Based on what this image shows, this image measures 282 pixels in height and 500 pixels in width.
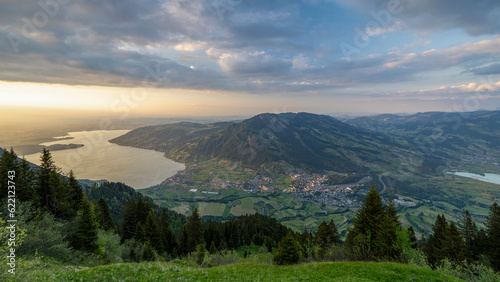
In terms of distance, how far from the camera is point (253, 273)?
62.5 ft

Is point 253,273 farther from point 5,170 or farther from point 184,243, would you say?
point 5,170

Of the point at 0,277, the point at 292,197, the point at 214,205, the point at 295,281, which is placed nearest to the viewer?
the point at 0,277

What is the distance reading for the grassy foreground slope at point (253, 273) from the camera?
1476 centimetres

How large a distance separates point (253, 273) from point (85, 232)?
2981cm

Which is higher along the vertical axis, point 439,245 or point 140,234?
point 439,245

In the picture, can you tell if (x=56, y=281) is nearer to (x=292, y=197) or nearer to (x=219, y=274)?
(x=219, y=274)

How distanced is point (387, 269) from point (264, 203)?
165 metres

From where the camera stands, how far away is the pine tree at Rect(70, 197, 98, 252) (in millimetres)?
29453

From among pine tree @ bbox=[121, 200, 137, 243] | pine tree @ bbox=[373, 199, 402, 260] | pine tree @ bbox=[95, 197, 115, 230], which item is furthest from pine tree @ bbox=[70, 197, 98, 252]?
pine tree @ bbox=[373, 199, 402, 260]

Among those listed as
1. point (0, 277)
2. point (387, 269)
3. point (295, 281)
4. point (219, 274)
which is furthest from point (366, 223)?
point (0, 277)

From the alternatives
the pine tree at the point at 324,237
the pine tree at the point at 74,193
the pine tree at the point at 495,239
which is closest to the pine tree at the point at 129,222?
the pine tree at the point at 74,193

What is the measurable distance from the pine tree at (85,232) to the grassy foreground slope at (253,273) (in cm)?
1552

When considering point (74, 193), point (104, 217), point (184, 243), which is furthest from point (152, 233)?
point (74, 193)

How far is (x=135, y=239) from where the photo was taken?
45.2 metres
